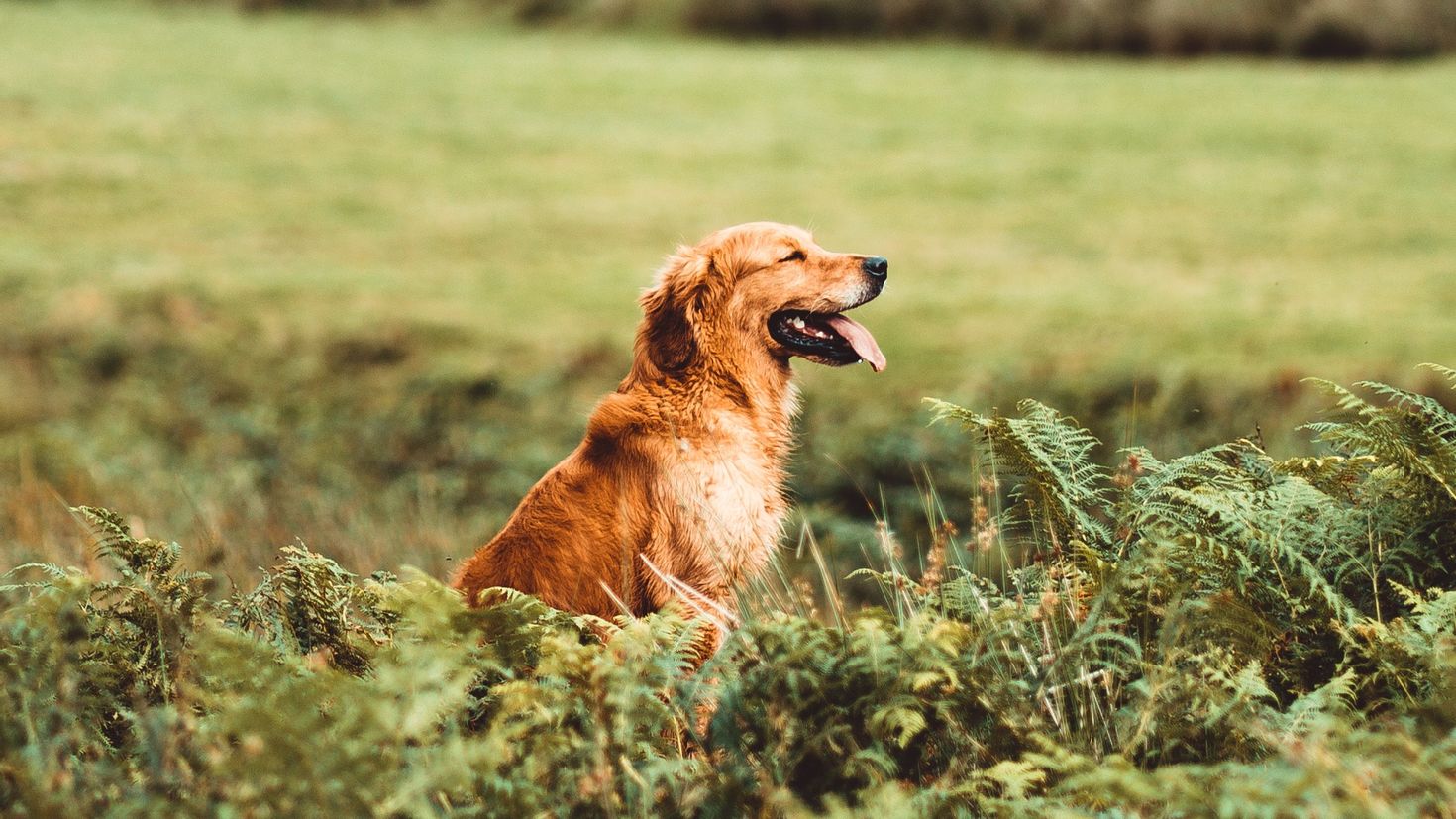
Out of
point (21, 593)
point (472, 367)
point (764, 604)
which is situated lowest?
point (472, 367)

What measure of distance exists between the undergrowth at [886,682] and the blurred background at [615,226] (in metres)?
0.48

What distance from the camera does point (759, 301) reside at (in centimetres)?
526

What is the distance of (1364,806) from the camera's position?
2.51 meters

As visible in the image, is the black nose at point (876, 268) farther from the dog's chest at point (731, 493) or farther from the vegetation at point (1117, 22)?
the vegetation at point (1117, 22)

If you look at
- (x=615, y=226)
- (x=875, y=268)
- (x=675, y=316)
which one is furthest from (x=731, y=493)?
(x=615, y=226)

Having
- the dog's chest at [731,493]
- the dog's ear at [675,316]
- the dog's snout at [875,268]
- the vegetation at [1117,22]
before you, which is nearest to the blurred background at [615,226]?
the vegetation at [1117,22]

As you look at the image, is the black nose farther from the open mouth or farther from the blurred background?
the blurred background

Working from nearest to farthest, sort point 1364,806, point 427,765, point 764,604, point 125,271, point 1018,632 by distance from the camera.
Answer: point 1364,806 < point 427,765 < point 1018,632 < point 764,604 < point 125,271

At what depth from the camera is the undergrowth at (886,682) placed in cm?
280

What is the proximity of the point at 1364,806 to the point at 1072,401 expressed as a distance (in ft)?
33.0

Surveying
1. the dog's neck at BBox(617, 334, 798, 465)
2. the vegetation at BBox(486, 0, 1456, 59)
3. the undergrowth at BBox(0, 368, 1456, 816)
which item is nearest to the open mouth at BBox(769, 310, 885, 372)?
the dog's neck at BBox(617, 334, 798, 465)

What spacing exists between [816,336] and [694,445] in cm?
79

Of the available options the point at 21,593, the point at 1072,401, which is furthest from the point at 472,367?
the point at 21,593

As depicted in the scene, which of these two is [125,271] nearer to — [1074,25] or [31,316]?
[31,316]
